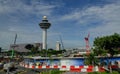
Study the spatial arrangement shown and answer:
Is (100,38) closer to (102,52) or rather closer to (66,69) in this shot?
(102,52)

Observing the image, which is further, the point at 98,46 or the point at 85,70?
the point at 98,46

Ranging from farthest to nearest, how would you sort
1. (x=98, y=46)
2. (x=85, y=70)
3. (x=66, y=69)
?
(x=98, y=46)
(x=66, y=69)
(x=85, y=70)

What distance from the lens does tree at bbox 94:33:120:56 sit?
34.9 metres

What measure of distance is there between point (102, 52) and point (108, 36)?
109 inches

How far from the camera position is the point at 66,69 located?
34.1 m

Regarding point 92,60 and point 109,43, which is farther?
point 92,60

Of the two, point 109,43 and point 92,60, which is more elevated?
point 109,43

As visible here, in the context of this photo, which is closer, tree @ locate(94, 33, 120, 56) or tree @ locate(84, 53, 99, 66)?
tree @ locate(94, 33, 120, 56)

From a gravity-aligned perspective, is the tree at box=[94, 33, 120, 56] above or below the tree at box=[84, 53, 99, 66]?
above

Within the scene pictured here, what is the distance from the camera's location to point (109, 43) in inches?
1384

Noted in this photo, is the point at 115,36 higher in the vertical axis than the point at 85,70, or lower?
higher

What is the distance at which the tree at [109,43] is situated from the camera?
34938 mm

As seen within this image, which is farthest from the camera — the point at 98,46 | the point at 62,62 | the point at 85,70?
the point at 62,62

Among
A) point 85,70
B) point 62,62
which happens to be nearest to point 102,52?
point 85,70
